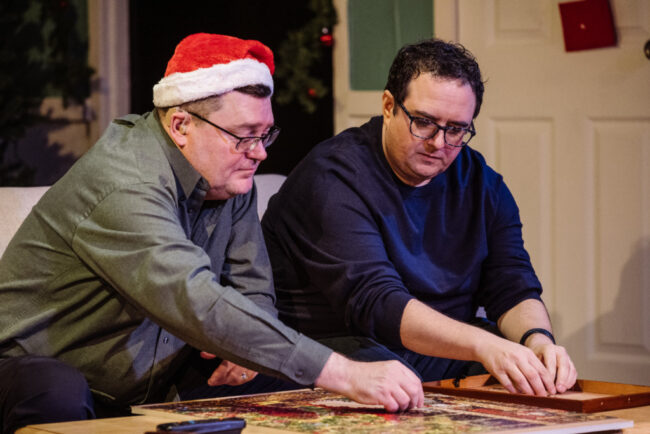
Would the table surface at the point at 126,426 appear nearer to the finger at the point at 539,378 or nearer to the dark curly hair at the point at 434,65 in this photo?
the finger at the point at 539,378

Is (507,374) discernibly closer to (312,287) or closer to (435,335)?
(435,335)

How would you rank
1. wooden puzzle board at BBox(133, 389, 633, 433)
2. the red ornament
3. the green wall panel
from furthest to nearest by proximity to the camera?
1. the red ornament
2. the green wall panel
3. wooden puzzle board at BBox(133, 389, 633, 433)

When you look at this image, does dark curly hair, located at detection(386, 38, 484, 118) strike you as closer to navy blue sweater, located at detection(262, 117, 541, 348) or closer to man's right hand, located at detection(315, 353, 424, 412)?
navy blue sweater, located at detection(262, 117, 541, 348)

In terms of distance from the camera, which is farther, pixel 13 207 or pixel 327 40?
pixel 327 40

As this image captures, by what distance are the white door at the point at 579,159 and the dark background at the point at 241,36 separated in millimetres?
999

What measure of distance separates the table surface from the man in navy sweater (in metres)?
0.41

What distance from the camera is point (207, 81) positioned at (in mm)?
1971

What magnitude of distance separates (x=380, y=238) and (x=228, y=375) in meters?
0.49

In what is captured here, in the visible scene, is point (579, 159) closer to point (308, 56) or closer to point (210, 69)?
point (308, 56)

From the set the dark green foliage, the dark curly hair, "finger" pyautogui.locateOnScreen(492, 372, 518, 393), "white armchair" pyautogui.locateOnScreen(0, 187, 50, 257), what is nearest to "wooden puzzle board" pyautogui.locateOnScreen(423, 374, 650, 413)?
"finger" pyautogui.locateOnScreen(492, 372, 518, 393)

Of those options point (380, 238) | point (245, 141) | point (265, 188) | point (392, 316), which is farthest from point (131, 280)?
point (265, 188)

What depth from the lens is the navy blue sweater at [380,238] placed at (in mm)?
2273

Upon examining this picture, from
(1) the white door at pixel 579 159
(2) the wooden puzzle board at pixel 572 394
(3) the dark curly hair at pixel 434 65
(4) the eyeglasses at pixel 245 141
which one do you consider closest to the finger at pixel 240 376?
(2) the wooden puzzle board at pixel 572 394

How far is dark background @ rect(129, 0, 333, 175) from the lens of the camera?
486 cm
